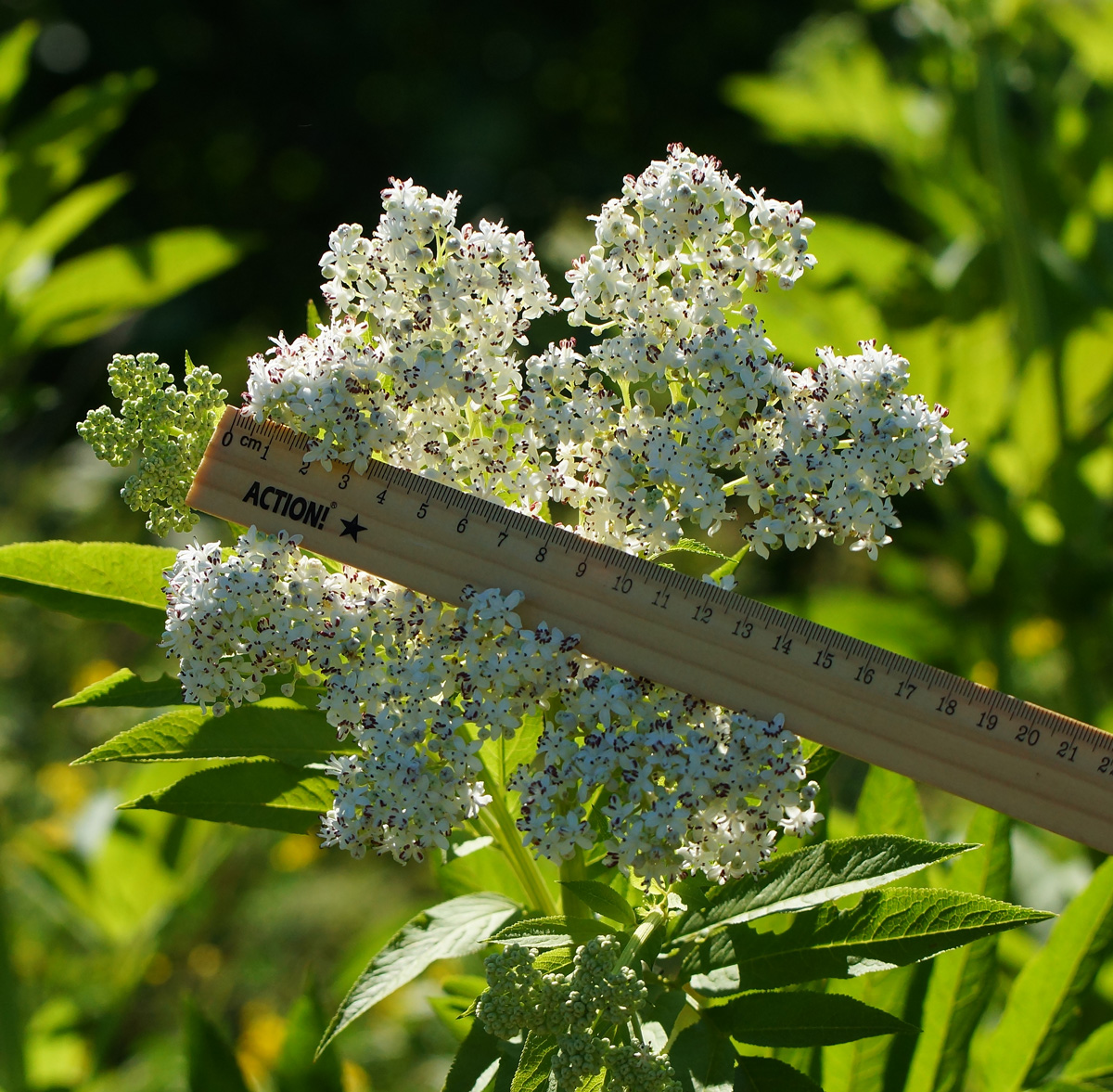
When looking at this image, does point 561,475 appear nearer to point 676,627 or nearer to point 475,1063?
point 676,627

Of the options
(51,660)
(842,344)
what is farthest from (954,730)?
(51,660)

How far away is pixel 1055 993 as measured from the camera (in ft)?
5.75

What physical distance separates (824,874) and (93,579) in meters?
1.07

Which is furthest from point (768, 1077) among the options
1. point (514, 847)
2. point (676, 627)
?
point (676, 627)

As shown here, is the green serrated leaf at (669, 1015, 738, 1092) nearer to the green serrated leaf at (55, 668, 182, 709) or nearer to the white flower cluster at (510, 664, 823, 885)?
the white flower cluster at (510, 664, 823, 885)

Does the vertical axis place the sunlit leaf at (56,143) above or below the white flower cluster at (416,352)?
above

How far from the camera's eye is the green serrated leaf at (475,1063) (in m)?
1.37

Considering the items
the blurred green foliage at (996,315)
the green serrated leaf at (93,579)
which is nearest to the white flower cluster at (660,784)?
the green serrated leaf at (93,579)

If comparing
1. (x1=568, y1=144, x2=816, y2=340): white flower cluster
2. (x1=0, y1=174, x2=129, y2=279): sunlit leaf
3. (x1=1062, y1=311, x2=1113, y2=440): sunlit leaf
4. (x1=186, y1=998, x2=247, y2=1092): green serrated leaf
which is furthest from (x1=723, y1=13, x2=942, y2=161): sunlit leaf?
(x1=186, y1=998, x2=247, y2=1092): green serrated leaf

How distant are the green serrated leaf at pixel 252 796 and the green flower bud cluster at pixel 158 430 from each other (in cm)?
35

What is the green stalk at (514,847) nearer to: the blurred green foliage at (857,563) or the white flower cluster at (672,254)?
the blurred green foliage at (857,563)

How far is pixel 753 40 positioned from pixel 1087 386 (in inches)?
389

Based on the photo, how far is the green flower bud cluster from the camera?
1450 mm

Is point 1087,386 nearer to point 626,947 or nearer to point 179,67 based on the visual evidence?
point 626,947
